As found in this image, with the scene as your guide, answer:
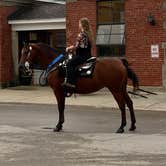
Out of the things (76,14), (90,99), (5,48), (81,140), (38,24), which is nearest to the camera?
(81,140)

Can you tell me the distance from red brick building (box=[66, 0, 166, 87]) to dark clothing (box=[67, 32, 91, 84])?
923 centimetres

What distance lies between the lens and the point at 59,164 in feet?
26.4

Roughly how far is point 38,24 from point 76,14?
3.11 meters

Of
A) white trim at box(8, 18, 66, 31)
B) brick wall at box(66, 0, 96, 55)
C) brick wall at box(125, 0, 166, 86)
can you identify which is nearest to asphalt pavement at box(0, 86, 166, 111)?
brick wall at box(125, 0, 166, 86)

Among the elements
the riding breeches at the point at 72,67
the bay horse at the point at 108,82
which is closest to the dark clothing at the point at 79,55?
the riding breeches at the point at 72,67

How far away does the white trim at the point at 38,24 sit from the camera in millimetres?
24500

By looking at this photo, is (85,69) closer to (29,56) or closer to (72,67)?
(72,67)

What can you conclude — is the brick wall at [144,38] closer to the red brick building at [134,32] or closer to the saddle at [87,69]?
the red brick building at [134,32]

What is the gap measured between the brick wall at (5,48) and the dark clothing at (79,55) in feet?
45.4

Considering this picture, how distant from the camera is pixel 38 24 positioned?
993 inches

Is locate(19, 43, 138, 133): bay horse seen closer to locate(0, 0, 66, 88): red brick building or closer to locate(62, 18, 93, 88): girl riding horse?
Result: locate(62, 18, 93, 88): girl riding horse

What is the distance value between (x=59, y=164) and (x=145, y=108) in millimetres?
8590

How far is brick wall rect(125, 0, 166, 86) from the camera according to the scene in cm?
2067

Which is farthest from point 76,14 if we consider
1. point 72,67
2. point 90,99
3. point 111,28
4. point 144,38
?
point 72,67
